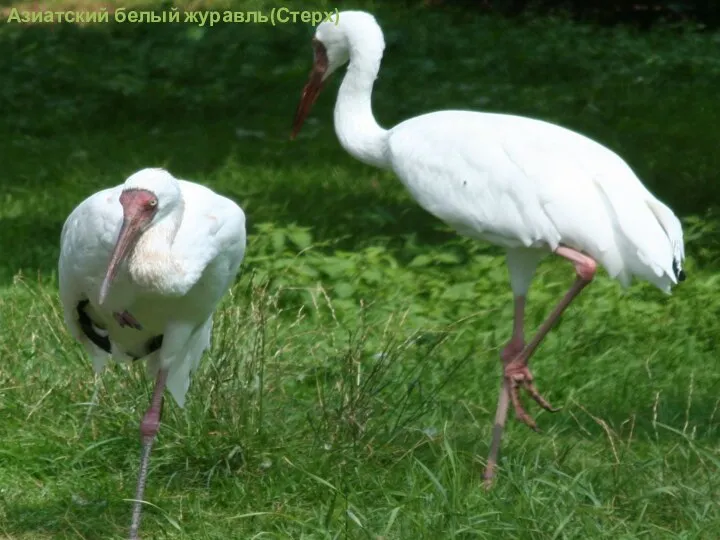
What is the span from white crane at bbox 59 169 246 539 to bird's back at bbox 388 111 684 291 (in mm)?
874

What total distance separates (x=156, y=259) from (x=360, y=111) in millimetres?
1922

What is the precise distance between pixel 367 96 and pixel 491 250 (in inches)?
83.1

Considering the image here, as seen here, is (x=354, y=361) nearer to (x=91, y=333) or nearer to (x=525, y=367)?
(x=525, y=367)

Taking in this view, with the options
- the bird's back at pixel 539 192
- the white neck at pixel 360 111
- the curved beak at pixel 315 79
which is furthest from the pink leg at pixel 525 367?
the curved beak at pixel 315 79

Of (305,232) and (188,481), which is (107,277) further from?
(305,232)

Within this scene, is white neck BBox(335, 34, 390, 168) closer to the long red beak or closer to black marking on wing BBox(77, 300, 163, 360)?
black marking on wing BBox(77, 300, 163, 360)

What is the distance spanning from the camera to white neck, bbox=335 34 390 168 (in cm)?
662

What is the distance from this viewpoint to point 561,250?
19.0 feet

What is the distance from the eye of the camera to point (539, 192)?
5.77 meters

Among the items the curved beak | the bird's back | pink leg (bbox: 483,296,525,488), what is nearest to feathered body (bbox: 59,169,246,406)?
the bird's back

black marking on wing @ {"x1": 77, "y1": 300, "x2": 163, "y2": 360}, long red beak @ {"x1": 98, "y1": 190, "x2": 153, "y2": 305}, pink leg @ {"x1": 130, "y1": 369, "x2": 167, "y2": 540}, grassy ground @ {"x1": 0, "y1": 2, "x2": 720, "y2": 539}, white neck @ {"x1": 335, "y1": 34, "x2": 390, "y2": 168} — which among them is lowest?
grassy ground @ {"x1": 0, "y1": 2, "x2": 720, "y2": 539}

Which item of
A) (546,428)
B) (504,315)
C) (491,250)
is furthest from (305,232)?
(546,428)

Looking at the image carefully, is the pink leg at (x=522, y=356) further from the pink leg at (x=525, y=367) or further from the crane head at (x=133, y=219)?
the crane head at (x=133, y=219)

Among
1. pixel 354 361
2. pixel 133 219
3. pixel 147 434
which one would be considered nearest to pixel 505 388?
pixel 354 361
